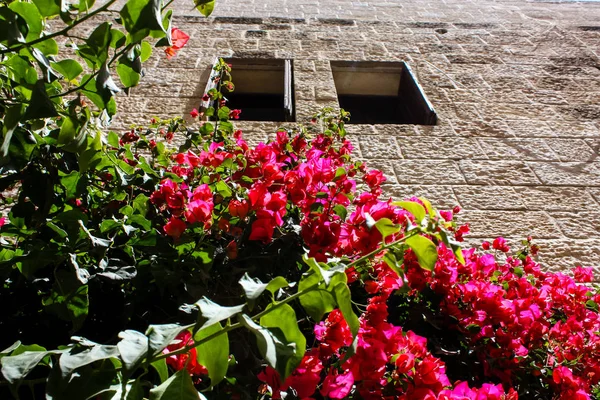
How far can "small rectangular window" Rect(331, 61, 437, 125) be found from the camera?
447cm

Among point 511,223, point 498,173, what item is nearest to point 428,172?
point 498,173

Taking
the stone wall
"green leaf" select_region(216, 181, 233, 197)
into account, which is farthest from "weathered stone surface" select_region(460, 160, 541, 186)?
"green leaf" select_region(216, 181, 233, 197)

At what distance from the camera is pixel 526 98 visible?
4031 mm

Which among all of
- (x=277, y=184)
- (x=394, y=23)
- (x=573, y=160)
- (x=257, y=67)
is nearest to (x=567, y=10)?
(x=394, y=23)

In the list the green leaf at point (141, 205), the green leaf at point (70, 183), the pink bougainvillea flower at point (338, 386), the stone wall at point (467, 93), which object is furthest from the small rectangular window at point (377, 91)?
the pink bougainvillea flower at point (338, 386)

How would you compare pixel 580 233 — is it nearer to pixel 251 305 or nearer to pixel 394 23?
pixel 251 305

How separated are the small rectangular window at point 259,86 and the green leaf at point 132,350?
3.76 meters

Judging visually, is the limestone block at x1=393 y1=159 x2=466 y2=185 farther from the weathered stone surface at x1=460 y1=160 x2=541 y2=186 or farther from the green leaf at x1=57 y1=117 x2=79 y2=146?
the green leaf at x1=57 y1=117 x2=79 y2=146

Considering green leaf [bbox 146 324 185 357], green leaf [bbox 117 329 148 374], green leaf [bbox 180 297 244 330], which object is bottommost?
green leaf [bbox 117 329 148 374]

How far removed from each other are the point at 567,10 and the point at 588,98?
118 inches

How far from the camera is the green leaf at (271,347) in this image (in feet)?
1.93

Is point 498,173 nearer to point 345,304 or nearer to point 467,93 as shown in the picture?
point 467,93

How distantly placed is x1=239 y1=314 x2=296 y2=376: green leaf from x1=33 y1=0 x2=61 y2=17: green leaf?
0.63 meters

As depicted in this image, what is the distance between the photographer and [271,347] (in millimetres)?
601
